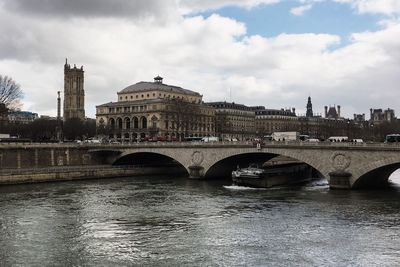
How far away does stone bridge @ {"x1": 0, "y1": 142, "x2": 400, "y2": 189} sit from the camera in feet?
172

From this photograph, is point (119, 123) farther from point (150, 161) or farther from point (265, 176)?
point (265, 176)

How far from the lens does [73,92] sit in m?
189

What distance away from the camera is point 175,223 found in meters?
36.0

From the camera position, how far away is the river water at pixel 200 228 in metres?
26.8

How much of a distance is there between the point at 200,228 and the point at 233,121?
143809mm

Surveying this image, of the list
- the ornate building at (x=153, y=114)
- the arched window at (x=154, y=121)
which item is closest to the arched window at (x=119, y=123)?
the ornate building at (x=153, y=114)

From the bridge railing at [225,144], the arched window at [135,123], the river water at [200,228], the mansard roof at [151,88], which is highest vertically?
the mansard roof at [151,88]

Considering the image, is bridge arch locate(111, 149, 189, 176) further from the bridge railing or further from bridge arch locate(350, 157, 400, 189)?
bridge arch locate(350, 157, 400, 189)

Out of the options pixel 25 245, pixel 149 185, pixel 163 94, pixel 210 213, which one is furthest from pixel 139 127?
pixel 25 245

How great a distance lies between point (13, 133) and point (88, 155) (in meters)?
56.8

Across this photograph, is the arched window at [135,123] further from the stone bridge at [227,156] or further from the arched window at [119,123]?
the stone bridge at [227,156]

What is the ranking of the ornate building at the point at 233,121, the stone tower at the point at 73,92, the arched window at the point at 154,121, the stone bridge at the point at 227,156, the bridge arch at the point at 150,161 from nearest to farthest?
the stone bridge at the point at 227,156 → the bridge arch at the point at 150,161 → the arched window at the point at 154,121 → the ornate building at the point at 233,121 → the stone tower at the point at 73,92

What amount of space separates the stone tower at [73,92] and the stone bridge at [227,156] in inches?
4113

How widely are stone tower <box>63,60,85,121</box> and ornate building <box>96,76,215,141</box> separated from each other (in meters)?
38.4
